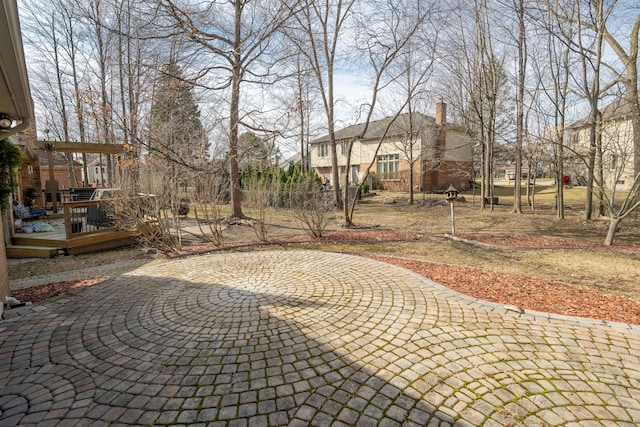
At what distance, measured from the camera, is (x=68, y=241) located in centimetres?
835

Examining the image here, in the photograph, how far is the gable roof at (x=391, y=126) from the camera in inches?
840

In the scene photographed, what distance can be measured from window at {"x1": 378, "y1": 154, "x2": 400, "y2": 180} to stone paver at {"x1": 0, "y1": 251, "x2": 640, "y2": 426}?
25401 mm

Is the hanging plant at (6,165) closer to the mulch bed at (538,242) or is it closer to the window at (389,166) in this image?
the mulch bed at (538,242)

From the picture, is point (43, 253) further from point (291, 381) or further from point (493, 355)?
point (493, 355)

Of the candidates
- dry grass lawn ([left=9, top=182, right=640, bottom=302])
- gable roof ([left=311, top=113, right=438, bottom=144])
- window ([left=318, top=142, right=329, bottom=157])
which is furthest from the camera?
window ([left=318, top=142, right=329, bottom=157])

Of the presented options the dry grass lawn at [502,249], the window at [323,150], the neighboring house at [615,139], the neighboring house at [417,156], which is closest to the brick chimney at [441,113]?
the neighboring house at [417,156]

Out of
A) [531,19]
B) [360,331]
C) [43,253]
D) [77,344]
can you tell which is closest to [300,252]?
[360,331]

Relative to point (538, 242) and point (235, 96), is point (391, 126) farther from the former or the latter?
point (538, 242)

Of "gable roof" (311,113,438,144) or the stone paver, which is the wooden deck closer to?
the stone paver

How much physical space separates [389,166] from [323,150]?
9725 mm

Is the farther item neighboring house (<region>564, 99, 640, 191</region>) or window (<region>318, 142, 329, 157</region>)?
window (<region>318, 142, 329, 157</region>)

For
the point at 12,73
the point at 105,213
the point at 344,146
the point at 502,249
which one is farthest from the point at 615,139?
the point at 344,146

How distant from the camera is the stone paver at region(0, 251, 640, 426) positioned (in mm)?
2336

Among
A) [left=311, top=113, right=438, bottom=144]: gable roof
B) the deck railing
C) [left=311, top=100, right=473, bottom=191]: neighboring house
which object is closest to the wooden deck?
the deck railing
